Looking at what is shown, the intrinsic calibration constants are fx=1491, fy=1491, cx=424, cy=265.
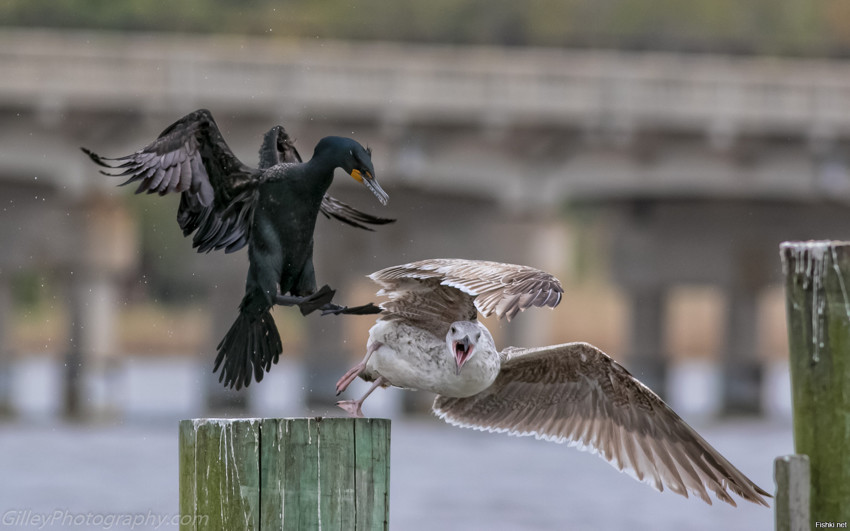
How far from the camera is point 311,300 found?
761cm

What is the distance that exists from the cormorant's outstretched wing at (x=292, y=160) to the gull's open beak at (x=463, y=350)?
121 cm

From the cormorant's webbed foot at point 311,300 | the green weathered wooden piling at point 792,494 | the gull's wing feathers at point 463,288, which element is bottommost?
the green weathered wooden piling at point 792,494

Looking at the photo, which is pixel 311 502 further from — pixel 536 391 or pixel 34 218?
pixel 34 218

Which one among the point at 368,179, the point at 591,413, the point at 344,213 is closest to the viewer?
the point at 368,179

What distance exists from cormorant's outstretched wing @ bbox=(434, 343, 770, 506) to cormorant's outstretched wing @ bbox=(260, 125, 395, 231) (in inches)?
45.6

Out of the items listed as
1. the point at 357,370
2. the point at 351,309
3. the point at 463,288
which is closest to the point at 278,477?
the point at 351,309

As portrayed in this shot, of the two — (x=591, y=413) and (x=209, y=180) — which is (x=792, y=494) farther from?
(x=209, y=180)

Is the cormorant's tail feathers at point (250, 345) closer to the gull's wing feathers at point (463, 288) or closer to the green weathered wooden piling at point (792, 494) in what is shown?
the gull's wing feathers at point (463, 288)

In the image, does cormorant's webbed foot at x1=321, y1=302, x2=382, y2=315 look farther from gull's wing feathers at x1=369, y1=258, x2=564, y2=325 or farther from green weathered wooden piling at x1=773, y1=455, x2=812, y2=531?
green weathered wooden piling at x1=773, y1=455, x2=812, y2=531

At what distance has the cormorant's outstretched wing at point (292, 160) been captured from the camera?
869cm

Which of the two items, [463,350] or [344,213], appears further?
[344,213]

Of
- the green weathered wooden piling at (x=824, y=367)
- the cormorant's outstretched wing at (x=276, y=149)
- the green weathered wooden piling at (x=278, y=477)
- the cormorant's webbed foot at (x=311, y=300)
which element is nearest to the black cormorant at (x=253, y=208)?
the cormorant's webbed foot at (x=311, y=300)

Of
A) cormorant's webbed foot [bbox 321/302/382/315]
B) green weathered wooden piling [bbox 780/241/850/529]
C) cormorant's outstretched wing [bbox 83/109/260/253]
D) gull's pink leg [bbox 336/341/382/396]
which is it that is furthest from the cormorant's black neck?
green weathered wooden piling [bbox 780/241/850/529]

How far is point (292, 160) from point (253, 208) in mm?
1105
